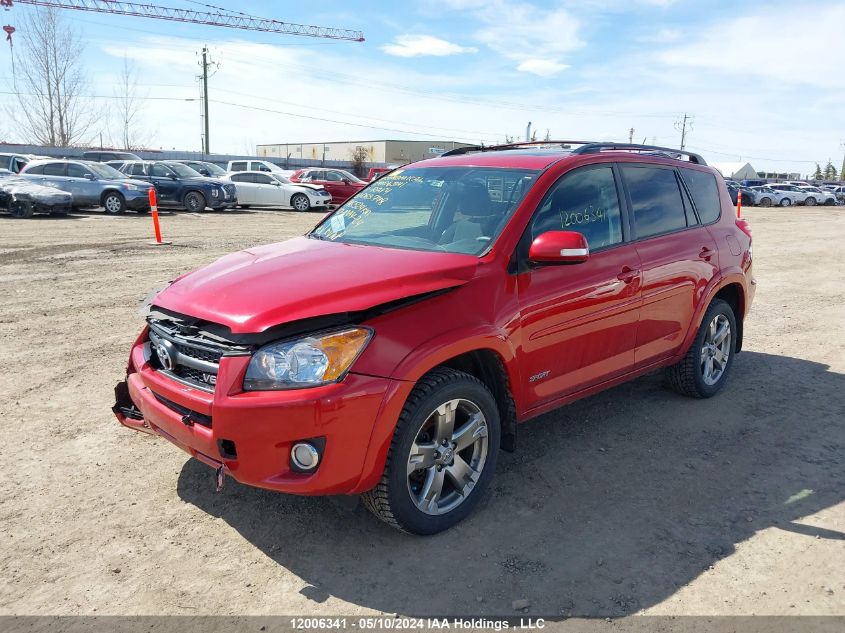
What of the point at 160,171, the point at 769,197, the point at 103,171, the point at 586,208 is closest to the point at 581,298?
the point at 586,208

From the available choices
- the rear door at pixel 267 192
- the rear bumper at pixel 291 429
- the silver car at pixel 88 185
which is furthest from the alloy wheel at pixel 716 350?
the rear door at pixel 267 192

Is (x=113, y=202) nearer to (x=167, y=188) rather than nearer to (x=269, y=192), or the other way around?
(x=167, y=188)

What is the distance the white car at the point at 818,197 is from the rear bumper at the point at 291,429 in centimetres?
5282

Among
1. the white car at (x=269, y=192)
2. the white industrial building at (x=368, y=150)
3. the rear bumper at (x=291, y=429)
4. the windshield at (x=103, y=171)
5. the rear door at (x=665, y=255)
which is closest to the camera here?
the rear bumper at (x=291, y=429)

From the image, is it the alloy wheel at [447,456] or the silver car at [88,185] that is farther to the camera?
the silver car at [88,185]

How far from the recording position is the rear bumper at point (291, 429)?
9.12 ft

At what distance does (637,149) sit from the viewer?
16.0 ft

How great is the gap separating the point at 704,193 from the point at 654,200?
866mm

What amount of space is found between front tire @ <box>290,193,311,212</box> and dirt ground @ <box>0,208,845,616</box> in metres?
19.6

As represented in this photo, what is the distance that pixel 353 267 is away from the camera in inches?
134

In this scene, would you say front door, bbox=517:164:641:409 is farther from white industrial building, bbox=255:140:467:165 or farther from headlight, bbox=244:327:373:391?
white industrial building, bbox=255:140:467:165

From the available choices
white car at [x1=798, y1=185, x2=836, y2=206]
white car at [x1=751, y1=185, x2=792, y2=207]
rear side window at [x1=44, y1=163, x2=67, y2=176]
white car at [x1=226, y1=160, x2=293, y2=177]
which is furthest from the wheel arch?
white car at [x1=798, y1=185, x2=836, y2=206]

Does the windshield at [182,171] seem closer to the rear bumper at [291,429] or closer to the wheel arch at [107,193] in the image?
the wheel arch at [107,193]

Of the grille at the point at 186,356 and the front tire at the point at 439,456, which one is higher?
the grille at the point at 186,356
